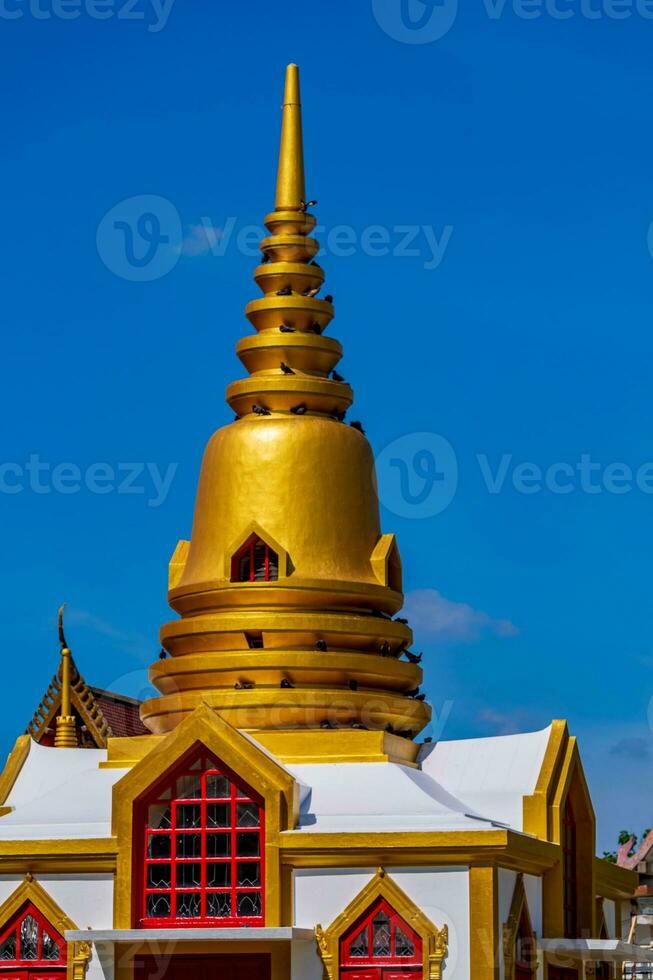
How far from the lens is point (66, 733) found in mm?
57375

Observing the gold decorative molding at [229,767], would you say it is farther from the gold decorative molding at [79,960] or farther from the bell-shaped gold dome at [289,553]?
the bell-shaped gold dome at [289,553]

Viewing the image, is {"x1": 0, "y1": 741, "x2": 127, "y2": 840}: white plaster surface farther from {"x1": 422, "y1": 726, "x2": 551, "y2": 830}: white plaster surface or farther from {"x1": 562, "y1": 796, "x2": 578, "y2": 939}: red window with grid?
{"x1": 562, "y1": 796, "x2": 578, "y2": 939}: red window with grid

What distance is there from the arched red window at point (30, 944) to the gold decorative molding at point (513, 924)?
7860 mm

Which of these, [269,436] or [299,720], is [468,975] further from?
[269,436]

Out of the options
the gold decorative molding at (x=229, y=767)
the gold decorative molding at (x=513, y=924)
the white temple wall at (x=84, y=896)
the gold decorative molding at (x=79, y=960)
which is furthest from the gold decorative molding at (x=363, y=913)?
the gold decorative molding at (x=79, y=960)

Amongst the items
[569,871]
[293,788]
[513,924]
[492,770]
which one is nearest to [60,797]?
[293,788]

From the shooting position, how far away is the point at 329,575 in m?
47.3

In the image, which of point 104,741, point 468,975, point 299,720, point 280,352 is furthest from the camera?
point 104,741

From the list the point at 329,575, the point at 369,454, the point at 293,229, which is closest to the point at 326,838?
the point at 329,575

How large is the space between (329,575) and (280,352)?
495cm

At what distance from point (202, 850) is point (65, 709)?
1675 cm

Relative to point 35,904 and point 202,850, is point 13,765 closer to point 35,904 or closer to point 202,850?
point 35,904

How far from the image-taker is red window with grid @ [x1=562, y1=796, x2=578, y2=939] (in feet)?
152

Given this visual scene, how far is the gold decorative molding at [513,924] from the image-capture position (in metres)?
42.1
